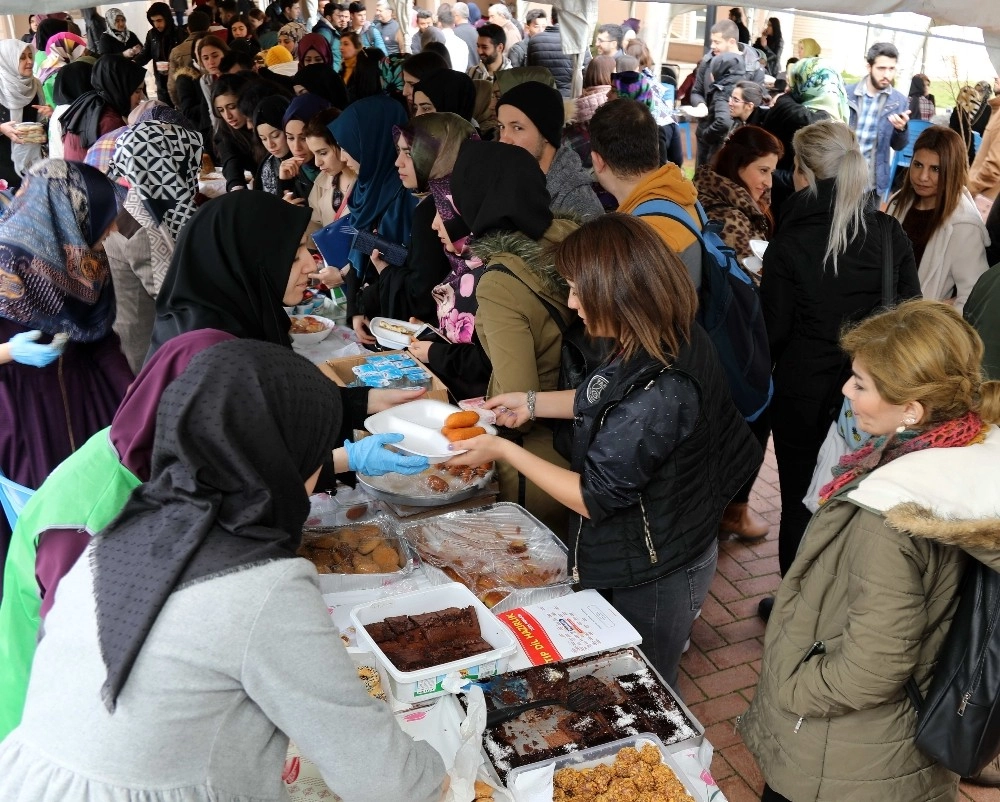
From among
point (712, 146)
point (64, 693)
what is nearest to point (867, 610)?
point (64, 693)

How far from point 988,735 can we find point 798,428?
1.81 meters

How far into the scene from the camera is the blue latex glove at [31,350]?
2.49m

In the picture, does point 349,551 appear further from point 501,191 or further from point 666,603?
point 501,191

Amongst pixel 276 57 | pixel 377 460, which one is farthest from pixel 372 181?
pixel 276 57

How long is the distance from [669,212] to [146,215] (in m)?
2.49

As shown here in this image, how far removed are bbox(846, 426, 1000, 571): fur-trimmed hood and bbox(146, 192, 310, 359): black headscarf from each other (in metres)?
1.70

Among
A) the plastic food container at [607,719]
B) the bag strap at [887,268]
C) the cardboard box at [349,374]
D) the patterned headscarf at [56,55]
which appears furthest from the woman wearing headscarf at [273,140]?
the plastic food container at [607,719]

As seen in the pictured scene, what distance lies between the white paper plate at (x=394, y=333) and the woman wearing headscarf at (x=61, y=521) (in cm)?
167

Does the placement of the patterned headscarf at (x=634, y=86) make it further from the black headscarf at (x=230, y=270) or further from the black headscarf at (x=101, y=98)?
the black headscarf at (x=230, y=270)

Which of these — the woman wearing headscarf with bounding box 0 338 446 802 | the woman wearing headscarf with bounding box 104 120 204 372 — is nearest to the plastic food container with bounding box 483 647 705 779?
the woman wearing headscarf with bounding box 0 338 446 802

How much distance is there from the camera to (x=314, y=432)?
147cm

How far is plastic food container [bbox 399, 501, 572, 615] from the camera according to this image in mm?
2260

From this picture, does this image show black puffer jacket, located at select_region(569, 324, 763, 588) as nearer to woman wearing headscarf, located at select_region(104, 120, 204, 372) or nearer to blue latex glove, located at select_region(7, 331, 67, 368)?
blue latex glove, located at select_region(7, 331, 67, 368)

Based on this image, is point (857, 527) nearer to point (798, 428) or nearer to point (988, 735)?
point (988, 735)
